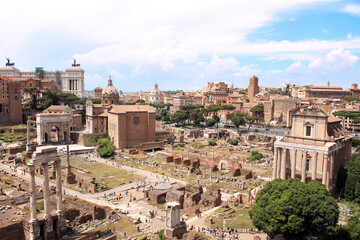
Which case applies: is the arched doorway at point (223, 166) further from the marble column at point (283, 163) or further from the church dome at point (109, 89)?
the church dome at point (109, 89)

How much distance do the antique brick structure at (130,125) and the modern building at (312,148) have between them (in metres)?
38.5

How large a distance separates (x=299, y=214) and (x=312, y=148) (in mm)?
12026

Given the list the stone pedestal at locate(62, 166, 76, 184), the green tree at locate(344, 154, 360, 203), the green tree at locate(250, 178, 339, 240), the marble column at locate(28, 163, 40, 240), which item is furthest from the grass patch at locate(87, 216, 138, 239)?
the green tree at locate(344, 154, 360, 203)

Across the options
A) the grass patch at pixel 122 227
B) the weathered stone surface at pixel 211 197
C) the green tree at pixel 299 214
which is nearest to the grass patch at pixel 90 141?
the weathered stone surface at pixel 211 197

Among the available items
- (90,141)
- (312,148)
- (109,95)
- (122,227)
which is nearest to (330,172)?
(312,148)

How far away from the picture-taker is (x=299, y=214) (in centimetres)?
2419

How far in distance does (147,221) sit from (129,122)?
40.0 metres

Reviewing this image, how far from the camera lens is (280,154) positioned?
120ft

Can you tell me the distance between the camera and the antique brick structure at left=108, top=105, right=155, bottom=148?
2665 inches

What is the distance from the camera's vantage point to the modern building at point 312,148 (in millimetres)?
33875

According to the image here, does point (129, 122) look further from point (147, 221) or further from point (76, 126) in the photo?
point (147, 221)

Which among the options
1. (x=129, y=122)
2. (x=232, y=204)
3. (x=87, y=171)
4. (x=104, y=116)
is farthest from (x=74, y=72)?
(x=232, y=204)

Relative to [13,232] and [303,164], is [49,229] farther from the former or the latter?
[303,164]

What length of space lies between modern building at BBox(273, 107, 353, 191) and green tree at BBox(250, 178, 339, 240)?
928cm
